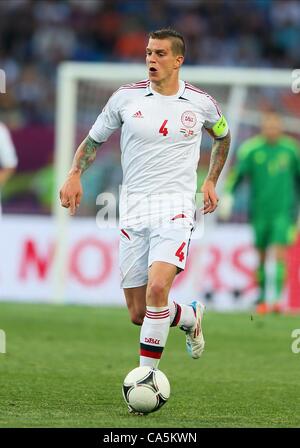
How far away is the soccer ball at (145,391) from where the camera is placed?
24.2 feet

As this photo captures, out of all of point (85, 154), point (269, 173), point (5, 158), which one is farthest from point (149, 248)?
point (269, 173)

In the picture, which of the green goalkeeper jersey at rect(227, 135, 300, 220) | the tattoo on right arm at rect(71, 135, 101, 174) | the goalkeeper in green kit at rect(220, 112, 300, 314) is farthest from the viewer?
the green goalkeeper jersey at rect(227, 135, 300, 220)

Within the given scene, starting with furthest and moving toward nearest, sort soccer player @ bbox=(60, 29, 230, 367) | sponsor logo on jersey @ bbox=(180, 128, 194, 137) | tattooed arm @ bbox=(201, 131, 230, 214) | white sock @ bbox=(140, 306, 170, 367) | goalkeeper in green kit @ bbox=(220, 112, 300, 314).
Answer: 1. goalkeeper in green kit @ bbox=(220, 112, 300, 314)
2. tattooed arm @ bbox=(201, 131, 230, 214)
3. sponsor logo on jersey @ bbox=(180, 128, 194, 137)
4. soccer player @ bbox=(60, 29, 230, 367)
5. white sock @ bbox=(140, 306, 170, 367)

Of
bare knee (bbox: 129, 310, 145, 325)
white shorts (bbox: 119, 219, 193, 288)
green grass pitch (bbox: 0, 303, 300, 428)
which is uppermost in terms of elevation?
white shorts (bbox: 119, 219, 193, 288)

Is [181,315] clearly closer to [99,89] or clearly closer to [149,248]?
[149,248]

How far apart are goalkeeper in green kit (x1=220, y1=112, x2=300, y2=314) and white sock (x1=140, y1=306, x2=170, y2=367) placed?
7.98 meters

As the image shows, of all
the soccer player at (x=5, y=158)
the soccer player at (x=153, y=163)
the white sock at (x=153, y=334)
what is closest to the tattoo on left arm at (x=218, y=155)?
the soccer player at (x=153, y=163)

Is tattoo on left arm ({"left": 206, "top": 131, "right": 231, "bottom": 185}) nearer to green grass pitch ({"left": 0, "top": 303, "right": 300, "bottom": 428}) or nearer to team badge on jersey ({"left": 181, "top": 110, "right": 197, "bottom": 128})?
team badge on jersey ({"left": 181, "top": 110, "right": 197, "bottom": 128})

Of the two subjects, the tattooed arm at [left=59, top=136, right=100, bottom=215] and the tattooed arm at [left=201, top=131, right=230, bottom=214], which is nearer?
the tattooed arm at [left=59, top=136, right=100, bottom=215]

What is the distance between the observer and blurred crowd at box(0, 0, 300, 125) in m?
24.2

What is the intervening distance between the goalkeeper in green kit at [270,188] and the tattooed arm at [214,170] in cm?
693

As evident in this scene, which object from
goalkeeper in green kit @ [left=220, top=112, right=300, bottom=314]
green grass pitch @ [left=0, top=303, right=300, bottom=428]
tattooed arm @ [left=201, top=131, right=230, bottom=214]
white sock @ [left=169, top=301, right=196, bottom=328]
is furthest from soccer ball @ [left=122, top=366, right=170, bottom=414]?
goalkeeper in green kit @ [left=220, top=112, right=300, bottom=314]

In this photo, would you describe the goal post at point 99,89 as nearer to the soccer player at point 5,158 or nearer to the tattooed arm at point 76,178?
the soccer player at point 5,158
